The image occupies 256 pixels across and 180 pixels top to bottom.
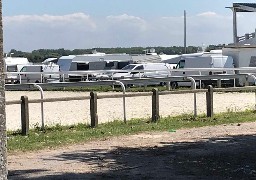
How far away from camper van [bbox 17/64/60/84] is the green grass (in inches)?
590

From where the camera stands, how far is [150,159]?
28.1ft

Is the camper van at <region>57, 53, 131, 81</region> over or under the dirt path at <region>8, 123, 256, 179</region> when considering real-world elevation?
over

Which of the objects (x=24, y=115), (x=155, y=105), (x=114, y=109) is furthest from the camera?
(x=114, y=109)

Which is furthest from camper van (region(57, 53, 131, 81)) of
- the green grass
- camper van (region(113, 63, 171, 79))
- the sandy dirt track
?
the green grass

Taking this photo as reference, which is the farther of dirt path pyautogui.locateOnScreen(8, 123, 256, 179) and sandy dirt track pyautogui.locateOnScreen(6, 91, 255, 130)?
sandy dirt track pyautogui.locateOnScreen(6, 91, 255, 130)

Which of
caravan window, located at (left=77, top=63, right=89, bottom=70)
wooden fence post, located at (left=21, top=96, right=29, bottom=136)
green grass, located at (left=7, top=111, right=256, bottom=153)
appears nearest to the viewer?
green grass, located at (left=7, top=111, right=256, bottom=153)

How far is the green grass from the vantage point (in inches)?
397

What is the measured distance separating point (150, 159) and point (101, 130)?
322 cm

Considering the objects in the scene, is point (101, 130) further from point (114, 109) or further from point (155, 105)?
point (114, 109)

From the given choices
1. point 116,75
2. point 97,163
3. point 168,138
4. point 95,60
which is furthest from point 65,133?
point 95,60

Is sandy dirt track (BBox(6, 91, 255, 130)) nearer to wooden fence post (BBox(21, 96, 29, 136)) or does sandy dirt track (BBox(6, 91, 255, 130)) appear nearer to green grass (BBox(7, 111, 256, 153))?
green grass (BBox(7, 111, 256, 153))

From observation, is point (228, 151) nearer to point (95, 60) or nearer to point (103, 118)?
point (103, 118)

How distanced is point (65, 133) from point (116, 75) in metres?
23.1

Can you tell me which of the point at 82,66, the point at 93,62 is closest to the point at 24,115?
the point at 93,62
